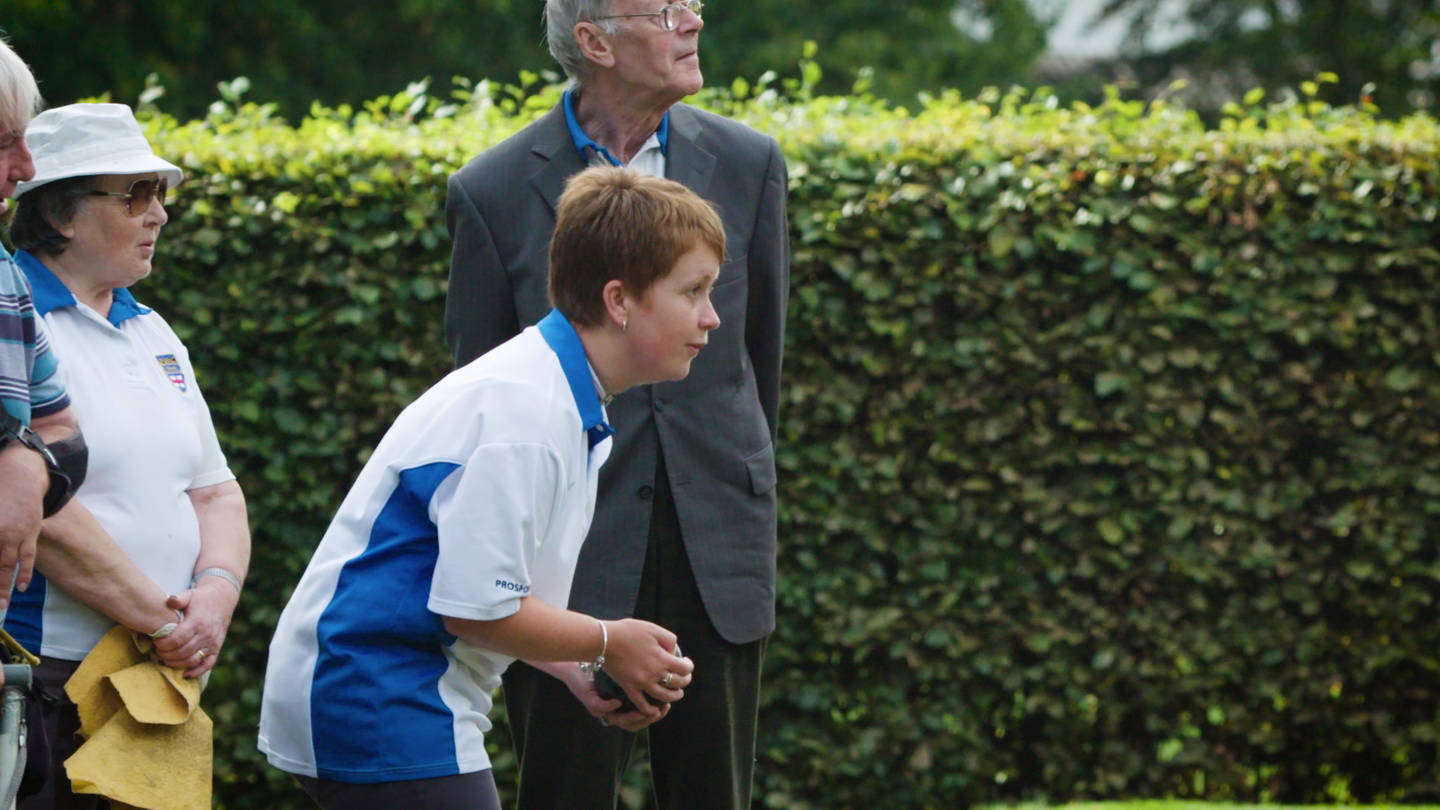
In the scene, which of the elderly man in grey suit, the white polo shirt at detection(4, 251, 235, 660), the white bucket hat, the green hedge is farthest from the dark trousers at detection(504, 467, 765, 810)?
the green hedge

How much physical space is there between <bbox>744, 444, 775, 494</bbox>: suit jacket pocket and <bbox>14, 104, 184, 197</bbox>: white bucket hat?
1.36 m

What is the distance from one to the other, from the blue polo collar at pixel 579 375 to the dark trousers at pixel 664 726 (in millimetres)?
848

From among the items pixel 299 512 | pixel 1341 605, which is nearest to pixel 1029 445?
pixel 1341 605

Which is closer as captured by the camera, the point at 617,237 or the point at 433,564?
the point at 433,564

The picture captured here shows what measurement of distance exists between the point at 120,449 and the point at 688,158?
132 cm

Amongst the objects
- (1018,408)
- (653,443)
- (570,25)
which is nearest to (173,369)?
(653,443)

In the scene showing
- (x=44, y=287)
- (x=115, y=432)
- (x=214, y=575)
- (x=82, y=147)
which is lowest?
(x=214, y=575)

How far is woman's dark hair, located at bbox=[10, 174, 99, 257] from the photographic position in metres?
2.92

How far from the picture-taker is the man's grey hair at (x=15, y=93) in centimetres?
226

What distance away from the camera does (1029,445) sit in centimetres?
520

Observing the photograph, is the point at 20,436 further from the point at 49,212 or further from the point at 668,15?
the point at 668,15

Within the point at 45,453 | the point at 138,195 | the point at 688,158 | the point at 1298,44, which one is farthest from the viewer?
the point at 1298,44

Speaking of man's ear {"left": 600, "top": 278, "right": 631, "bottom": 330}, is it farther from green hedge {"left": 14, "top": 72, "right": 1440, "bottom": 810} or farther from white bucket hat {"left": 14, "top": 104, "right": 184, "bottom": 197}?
green hedge {"left": 14, "top": 72, "right": 1440, "bottom": 810}

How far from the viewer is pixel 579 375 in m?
2.30
